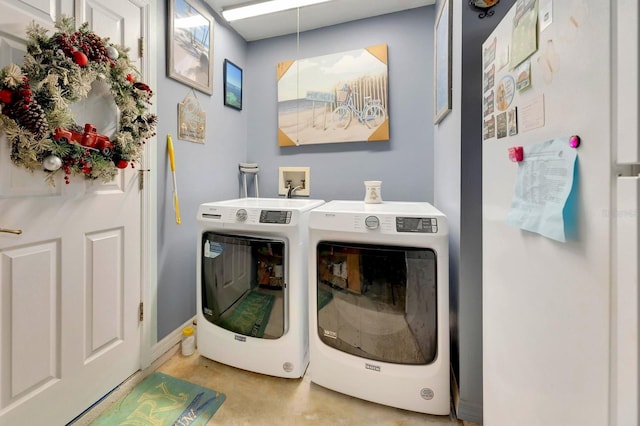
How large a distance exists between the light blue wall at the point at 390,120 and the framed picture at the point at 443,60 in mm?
273

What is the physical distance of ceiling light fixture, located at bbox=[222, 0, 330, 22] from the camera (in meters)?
2.05

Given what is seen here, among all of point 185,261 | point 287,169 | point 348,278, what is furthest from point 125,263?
point 287,169

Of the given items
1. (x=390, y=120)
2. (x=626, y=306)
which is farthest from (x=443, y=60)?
(x=626, y=306)

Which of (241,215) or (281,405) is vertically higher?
(241,215)

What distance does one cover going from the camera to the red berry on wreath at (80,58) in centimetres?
118

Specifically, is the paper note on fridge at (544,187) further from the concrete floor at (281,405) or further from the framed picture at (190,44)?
the framed picture at (190,44)

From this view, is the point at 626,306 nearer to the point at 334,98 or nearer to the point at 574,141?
the point at 574,141

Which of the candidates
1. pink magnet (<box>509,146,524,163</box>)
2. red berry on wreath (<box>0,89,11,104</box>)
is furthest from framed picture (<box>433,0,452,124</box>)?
red berry on wreath (<box>0,89,11,104</box>)

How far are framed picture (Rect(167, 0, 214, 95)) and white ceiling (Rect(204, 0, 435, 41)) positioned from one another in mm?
248

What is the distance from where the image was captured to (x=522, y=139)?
0.79 m

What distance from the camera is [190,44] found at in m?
2.09

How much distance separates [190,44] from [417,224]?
217 centimetres

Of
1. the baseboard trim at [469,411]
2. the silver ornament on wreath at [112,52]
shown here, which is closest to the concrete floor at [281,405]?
the baseboard trim at [469,411]

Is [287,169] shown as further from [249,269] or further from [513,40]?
[513,40]
